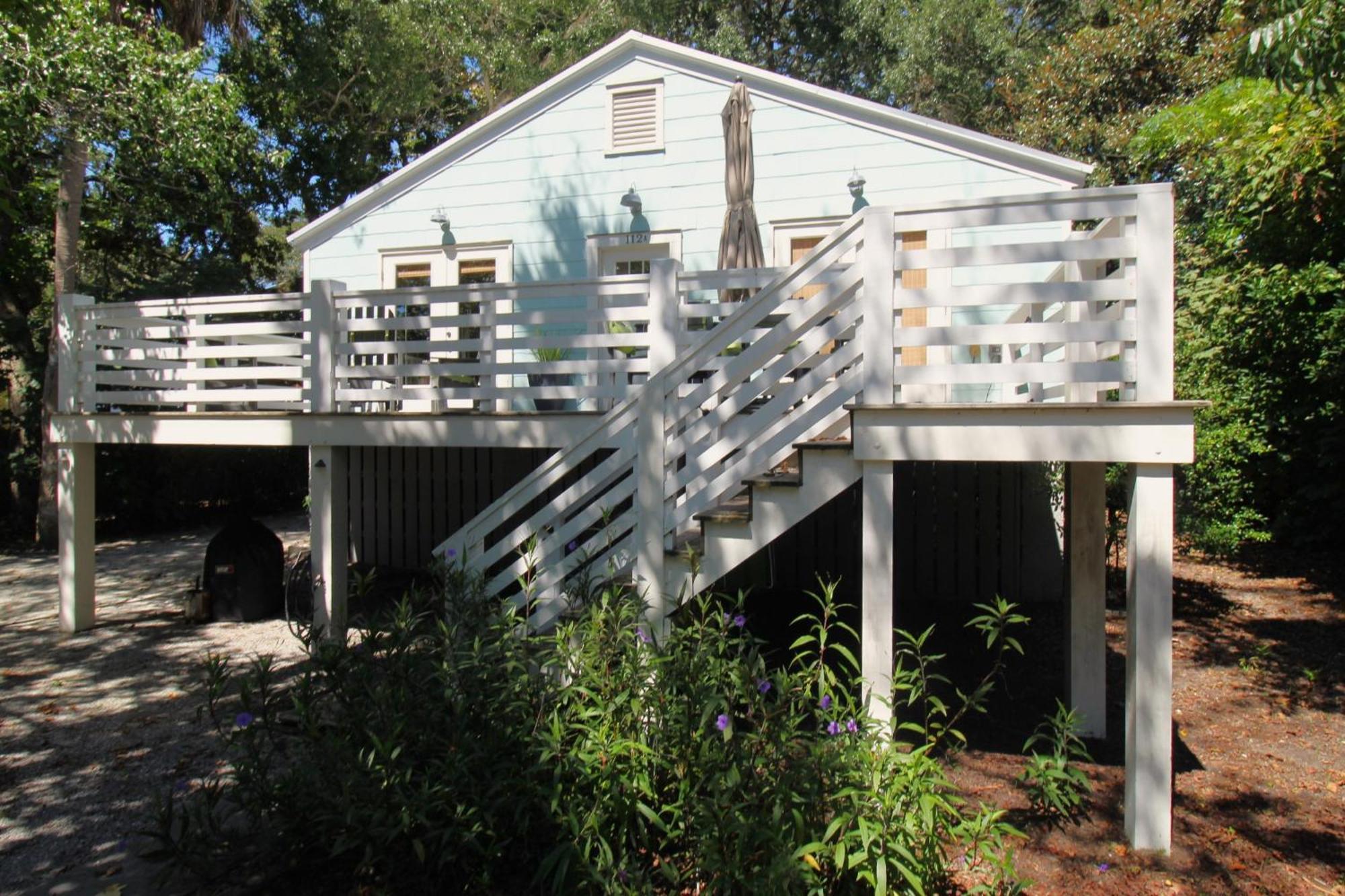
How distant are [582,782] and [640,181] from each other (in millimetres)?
7630

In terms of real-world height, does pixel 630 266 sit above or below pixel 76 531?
above

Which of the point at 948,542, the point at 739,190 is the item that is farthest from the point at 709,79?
the point at 948,542

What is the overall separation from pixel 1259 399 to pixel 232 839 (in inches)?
426

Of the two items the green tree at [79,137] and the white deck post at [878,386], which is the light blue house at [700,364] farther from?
the green tree at [79,137]

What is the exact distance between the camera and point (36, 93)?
897cm

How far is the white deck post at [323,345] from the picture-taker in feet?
22.0

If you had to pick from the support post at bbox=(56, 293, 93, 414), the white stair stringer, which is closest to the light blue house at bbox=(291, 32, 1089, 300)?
the support post at bbox=(56, 293, 93, 414)

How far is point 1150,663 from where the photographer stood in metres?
4.07

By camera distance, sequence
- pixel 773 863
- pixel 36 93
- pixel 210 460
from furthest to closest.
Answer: pixel 210 460 → pixel 36 93 → pixel 773 863

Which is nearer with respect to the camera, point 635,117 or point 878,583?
point 878,583

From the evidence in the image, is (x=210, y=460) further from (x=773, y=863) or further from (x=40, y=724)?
(x=773, y=863)

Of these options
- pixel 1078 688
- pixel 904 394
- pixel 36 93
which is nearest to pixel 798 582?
pixel 904 394

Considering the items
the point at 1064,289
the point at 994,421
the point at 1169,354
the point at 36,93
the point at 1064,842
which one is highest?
the point at 36,93

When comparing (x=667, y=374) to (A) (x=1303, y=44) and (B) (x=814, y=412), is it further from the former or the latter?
(A) (x=1303, y=44)
